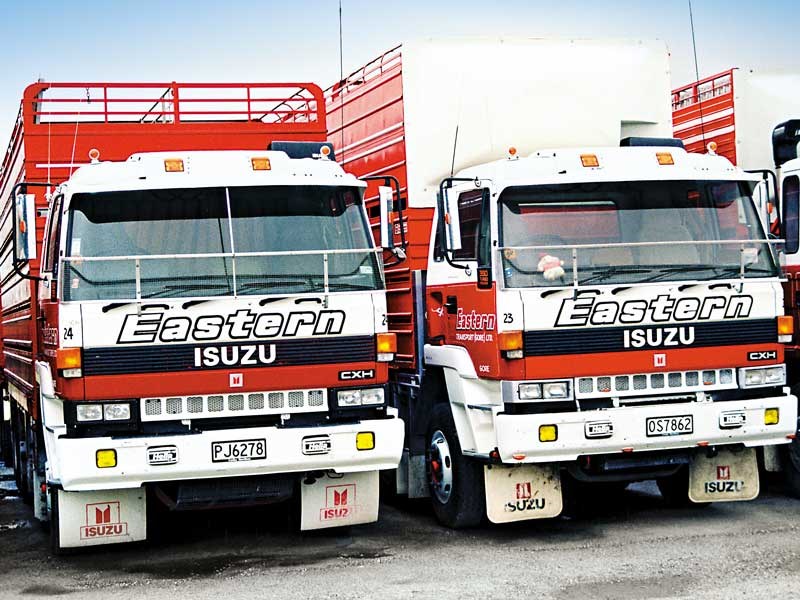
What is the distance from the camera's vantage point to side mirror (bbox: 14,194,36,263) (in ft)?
29.8

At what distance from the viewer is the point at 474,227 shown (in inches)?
382

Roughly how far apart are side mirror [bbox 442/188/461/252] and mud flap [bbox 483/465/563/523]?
1711mm

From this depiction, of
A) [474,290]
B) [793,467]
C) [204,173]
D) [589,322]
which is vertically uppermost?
[204,173]

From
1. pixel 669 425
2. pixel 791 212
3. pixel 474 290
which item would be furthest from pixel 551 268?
pixel 791 212

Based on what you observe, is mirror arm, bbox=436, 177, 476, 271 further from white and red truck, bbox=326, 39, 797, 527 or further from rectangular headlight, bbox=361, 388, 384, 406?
rectangular headlight, bbox=361, 388, 384, 406

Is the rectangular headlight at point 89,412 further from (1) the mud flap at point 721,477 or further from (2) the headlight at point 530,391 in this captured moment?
(1) the mud flap at point 721,477

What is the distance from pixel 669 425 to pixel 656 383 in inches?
13.2

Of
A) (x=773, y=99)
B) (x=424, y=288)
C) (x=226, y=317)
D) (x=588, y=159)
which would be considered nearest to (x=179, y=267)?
(x=226, y=317)

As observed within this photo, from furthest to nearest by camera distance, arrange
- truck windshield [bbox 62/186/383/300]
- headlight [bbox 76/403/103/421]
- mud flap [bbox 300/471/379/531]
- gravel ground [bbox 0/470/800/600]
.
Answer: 1. mud flap [bbox 300/471/379/531]
2. truck windshield [bbox 62/186/383/300]
3. headlight [bbox 76/403/103/421]
4. gravel ground [bbox 0/470/800/600]

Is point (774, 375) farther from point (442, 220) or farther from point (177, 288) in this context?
point (177, 288)

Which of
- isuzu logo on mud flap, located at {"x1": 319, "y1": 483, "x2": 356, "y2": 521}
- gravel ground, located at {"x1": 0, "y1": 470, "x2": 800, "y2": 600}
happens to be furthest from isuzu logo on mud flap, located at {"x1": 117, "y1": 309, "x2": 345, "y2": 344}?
gravel ground, located at {"x1": 0, "y1": 470, "x2": 800, "y2": 600}

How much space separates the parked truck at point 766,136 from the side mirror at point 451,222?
233 cm

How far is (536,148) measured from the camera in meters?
10.9

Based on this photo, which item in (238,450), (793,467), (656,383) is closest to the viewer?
(238,450)
